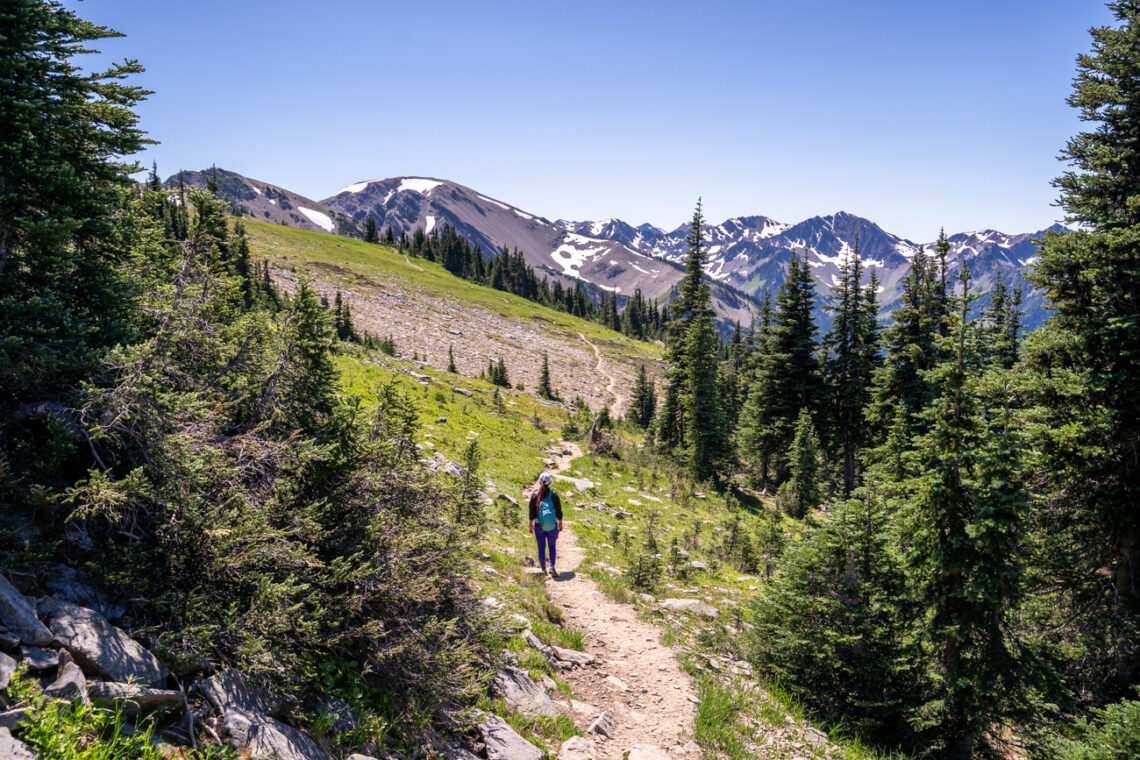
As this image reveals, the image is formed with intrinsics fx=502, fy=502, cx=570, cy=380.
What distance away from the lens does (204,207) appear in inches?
252

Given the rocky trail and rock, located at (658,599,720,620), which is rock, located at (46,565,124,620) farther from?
rock, located at (658,599,720,620)

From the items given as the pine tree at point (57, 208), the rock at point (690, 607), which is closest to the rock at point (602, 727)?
the rock at point (690, 607)

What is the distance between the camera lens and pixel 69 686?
322 cm

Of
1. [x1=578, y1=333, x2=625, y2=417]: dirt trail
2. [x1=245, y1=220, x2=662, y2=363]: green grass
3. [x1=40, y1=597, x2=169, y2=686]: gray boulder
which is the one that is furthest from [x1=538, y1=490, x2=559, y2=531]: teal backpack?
[x1=245, y1=220, x2=662, y2=363]: green grass

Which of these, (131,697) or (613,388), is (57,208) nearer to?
(131,697)

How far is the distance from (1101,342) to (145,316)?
1787 centimetres

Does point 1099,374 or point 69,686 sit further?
point 1099,374

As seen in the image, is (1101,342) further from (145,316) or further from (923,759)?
(145,316)

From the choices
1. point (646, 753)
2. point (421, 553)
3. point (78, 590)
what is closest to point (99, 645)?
point (78, 590)

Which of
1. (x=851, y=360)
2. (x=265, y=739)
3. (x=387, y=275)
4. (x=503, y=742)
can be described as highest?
(x=387, y=275)

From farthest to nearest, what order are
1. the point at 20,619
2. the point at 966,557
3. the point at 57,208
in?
the point at 966,557 < the point at 57,208 < the point at 20,619

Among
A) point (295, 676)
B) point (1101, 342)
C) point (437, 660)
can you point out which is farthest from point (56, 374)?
point (1101, 342)

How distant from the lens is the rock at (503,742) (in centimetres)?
530

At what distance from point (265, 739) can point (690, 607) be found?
9.00 meters
